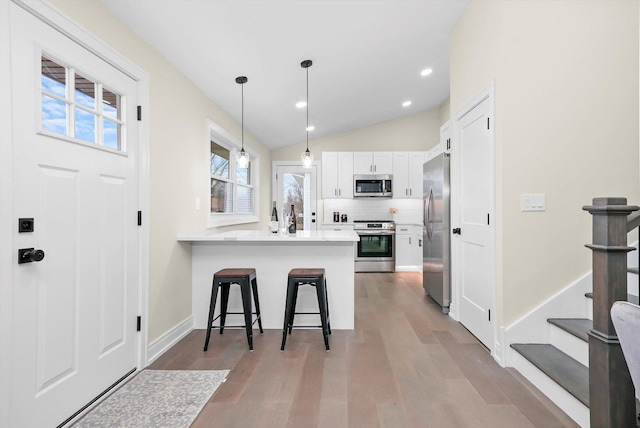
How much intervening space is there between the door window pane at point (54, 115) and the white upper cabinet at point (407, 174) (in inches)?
204

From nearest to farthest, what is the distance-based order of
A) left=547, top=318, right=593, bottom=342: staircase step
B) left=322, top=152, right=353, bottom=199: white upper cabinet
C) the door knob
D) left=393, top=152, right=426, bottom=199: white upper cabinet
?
the door knob → left=547, top=318, right=593, bottom=342: staircase step → left=393, top=152, right=426, bottom=199: white upper cabinet → left=322, top=152, right=353, bottom=199: white upper cabinet

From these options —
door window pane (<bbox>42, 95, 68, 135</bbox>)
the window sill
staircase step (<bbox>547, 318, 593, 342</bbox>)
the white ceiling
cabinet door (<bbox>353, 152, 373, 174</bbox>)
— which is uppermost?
the white ceiling

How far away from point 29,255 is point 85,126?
2.60 ft

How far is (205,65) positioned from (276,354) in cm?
256

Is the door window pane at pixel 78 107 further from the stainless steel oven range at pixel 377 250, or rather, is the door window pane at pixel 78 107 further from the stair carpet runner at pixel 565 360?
the stainless steel oven range at pixel 377 250

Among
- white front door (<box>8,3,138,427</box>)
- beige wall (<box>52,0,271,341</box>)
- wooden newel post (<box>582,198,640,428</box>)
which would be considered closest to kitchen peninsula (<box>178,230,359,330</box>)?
beige wall (<box>52,0,271,341</box>)

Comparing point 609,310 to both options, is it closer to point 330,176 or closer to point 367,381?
point 367,381

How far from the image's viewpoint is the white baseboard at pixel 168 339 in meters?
2.43

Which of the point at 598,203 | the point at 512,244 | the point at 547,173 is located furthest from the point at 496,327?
the point at 598,203

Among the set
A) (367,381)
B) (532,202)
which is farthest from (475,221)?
(367,381)

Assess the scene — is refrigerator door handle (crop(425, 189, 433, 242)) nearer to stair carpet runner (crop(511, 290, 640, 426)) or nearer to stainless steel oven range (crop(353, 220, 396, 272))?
stainless steel oven range (crop(353, 220, 396, 272))

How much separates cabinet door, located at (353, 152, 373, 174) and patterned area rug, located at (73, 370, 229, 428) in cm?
459

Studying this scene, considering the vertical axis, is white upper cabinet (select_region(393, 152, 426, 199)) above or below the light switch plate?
above

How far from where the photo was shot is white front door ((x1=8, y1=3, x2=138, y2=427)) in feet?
4.82
